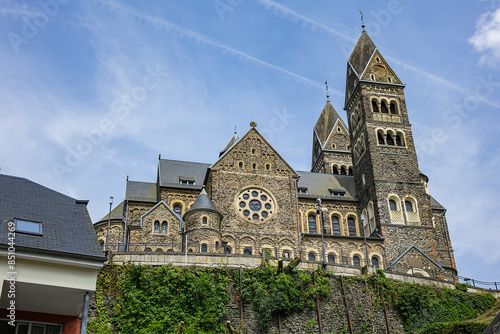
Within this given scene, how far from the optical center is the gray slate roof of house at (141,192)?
45400 mm

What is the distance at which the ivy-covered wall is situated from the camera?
27.9 meters

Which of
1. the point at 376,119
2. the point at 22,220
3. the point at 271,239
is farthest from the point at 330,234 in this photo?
the point at 22,220

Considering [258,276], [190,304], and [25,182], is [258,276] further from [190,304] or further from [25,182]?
[25,182]

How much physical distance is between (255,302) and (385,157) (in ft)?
75.6

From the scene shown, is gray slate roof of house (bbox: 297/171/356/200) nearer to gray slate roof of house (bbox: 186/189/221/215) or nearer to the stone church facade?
the stone church facade

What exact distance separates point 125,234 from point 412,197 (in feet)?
75.2

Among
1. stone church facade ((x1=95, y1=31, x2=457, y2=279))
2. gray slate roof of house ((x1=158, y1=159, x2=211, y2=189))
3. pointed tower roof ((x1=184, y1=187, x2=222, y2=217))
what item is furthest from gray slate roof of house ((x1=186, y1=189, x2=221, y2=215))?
gray slate roof of house ((x1=158, y1=159, x2=211, y2=189))

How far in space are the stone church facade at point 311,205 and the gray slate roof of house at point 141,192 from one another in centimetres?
9

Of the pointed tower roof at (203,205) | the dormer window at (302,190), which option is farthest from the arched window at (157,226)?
the dormer window at (302,190)

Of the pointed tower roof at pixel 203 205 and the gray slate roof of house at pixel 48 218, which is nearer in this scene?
the gray slate roof of house at pixel 48 218

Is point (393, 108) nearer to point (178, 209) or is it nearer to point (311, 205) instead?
point (311, 205)

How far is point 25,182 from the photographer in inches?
931

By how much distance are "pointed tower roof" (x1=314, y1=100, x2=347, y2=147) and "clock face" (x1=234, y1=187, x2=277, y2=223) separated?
23.0 metres

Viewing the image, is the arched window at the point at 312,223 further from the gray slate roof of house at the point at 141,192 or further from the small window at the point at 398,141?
the gray slate roof of house at the point at 141,192
